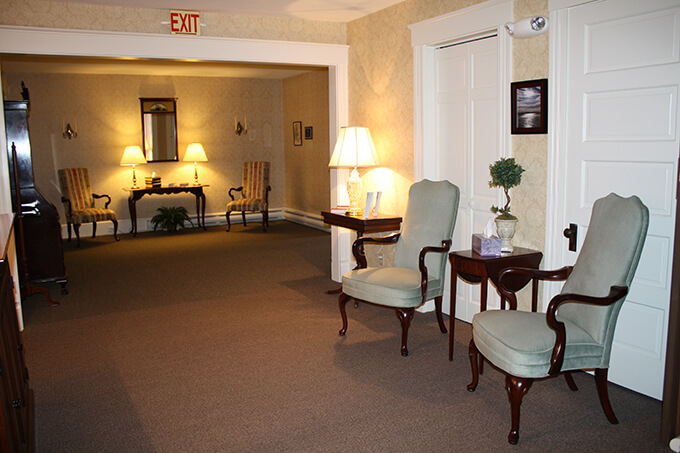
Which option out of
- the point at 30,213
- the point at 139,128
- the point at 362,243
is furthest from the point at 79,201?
the point at 362,243

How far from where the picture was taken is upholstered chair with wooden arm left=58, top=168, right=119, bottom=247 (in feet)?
27.1

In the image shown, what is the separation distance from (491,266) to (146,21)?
3.50 m

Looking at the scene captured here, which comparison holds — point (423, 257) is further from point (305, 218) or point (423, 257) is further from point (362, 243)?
point (305, 218)

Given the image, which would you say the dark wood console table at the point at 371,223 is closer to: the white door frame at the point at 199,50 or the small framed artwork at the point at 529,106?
the white door frame at the point at 199,50

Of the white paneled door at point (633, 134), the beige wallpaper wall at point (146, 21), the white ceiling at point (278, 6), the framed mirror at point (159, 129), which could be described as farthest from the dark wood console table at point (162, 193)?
the white paneled door at point (633, 134)

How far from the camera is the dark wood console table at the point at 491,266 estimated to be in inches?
135

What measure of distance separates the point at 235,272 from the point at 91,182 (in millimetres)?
4122

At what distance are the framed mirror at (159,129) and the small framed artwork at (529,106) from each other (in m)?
6.99

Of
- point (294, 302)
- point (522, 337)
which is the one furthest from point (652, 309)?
point (294, 302)

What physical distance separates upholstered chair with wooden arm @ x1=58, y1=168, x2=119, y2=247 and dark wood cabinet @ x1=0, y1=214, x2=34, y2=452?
215 inches

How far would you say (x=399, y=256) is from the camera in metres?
4.42

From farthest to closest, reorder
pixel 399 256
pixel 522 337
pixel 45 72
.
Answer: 1. pixel 45 72
2. pixel 399 256
3. pixel 522 337

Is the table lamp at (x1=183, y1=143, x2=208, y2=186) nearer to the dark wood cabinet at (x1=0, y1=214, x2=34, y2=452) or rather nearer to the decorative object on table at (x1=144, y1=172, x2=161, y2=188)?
the decorative object on table at (x1=144, y1=172, x2=161, y2=188)

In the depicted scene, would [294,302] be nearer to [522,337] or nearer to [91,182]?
[522,337]
